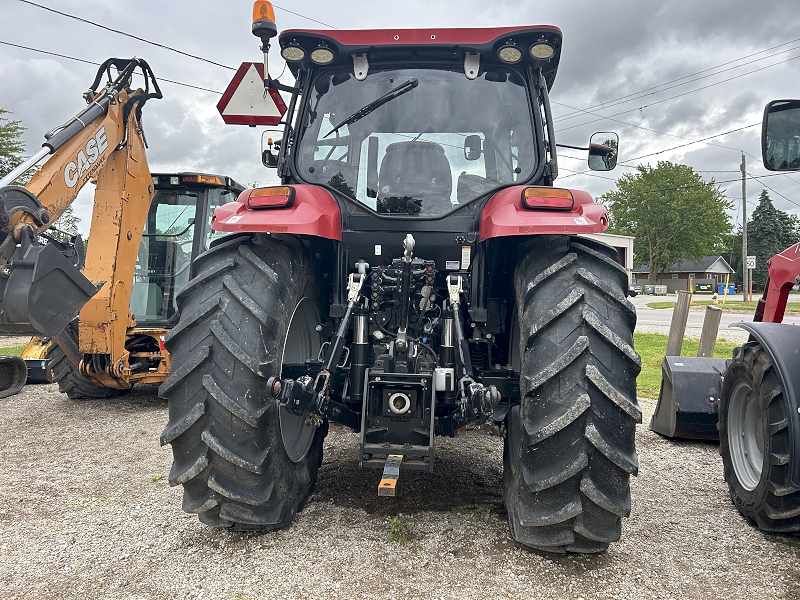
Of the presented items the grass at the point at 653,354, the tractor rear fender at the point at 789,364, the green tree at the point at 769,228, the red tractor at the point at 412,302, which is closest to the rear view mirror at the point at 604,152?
the red tractor at the point at 412,302

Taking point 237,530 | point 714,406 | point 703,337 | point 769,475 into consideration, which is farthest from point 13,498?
point 703,337

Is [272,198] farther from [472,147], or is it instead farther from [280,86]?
[472,147]

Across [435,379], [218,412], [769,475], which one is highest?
[435,379]

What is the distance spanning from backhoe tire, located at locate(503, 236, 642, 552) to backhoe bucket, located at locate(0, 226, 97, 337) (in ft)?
9.20

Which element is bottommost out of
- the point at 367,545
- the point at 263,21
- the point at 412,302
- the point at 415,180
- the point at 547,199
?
the point at 367,545

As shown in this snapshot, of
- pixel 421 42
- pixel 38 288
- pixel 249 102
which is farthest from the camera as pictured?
pixel 249 102

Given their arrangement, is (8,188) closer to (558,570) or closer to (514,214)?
(514,214)

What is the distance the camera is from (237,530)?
285 cm

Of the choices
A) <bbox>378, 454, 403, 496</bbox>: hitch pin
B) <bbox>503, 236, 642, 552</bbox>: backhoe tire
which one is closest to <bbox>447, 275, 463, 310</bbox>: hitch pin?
<bbox>503, 236, 642, 552</bbox>: backhoe tire

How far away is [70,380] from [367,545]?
492cm

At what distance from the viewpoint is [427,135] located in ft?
11.0

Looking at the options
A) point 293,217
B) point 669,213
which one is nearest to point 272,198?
point 293,217

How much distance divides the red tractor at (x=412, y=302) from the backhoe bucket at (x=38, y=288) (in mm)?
1219

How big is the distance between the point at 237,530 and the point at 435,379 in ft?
4.01
